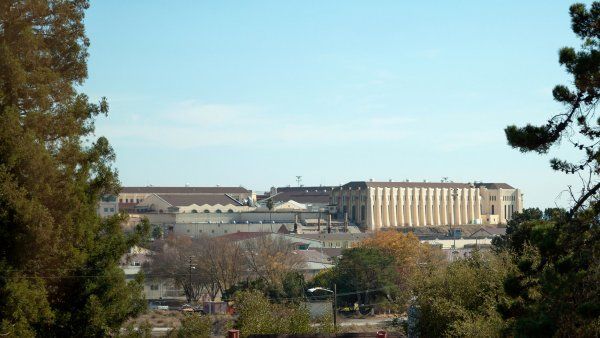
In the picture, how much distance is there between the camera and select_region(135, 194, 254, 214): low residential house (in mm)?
137500

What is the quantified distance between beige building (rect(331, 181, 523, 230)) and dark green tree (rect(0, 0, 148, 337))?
10984 centimetres

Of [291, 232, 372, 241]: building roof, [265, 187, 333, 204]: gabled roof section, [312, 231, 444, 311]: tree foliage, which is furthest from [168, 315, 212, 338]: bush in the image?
[265, 187, 333, 204]: gabled roof section

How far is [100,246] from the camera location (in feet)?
93.0

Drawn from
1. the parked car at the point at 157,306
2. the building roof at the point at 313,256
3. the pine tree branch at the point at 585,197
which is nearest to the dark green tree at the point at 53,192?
the pine tree branch at the point at 585,197

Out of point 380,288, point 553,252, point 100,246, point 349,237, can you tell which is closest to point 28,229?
point 100,246

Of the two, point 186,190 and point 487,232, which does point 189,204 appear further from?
point 487,232

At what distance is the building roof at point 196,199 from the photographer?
14062cm

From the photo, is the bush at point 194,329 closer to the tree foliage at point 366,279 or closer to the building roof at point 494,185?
the tree foliage at point 366,279

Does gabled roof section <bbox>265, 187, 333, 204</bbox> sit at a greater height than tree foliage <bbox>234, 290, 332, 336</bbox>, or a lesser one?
greater

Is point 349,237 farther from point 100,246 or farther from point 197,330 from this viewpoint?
point 100,246

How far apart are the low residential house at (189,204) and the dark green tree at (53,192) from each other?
107 metres

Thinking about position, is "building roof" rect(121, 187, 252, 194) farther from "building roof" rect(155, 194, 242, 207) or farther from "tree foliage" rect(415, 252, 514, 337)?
"tree foliage" rect(415, 252, 514, 337)

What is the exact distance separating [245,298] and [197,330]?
234cm

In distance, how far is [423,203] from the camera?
149 meters
